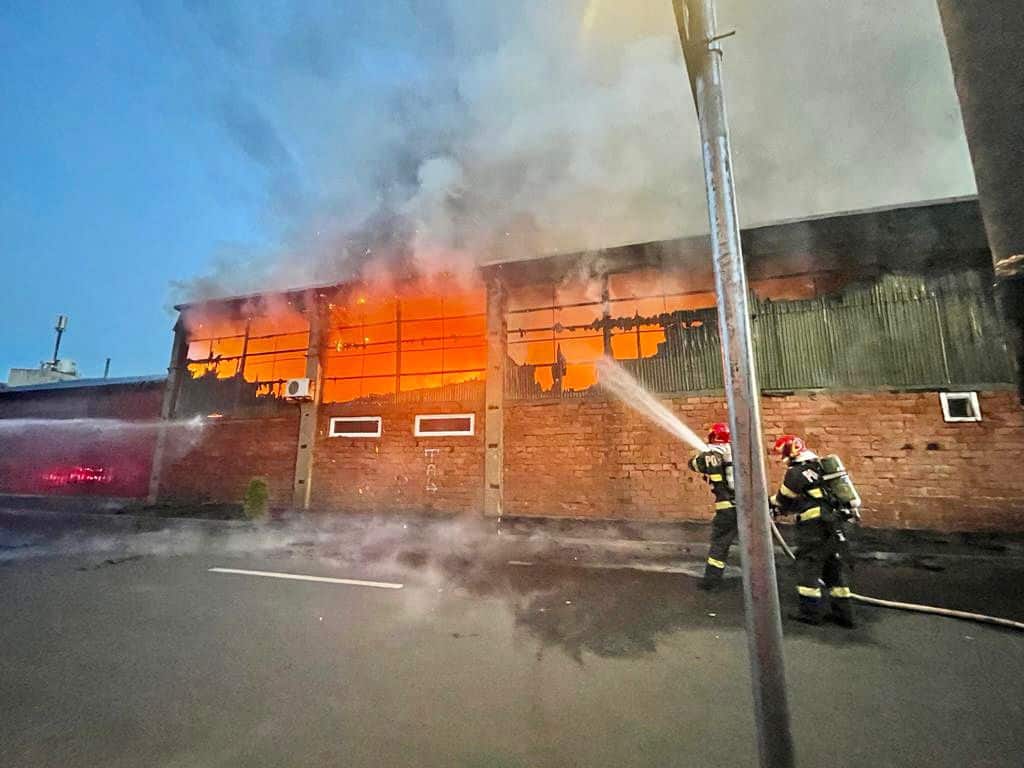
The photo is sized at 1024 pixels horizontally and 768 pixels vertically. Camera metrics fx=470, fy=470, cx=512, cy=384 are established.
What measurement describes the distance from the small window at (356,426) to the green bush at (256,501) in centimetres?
191

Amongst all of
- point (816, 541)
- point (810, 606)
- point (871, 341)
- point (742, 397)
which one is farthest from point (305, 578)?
point (871, 341)

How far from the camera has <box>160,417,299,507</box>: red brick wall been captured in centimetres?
1105

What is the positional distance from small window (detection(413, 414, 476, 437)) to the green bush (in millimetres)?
3766

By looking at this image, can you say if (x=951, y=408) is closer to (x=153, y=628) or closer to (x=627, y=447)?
(x=627, y=447)

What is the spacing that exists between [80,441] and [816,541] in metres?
18.2

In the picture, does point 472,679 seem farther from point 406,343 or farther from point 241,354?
point 241,354

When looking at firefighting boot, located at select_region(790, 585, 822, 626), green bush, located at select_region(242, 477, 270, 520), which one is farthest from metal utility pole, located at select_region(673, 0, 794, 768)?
green bush, located at select_region(242, 477, 270, 520)

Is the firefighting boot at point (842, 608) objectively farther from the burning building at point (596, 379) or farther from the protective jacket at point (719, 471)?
the burning building at point (596, 379)

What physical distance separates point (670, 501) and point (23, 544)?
10914 millimetres

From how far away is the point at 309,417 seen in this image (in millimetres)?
11094

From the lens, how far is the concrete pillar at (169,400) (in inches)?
481

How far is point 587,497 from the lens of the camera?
8852 mm

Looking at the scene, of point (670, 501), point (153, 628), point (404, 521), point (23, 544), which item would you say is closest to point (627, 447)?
point (670, 501)

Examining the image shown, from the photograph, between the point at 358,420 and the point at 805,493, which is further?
the point at 358,420
